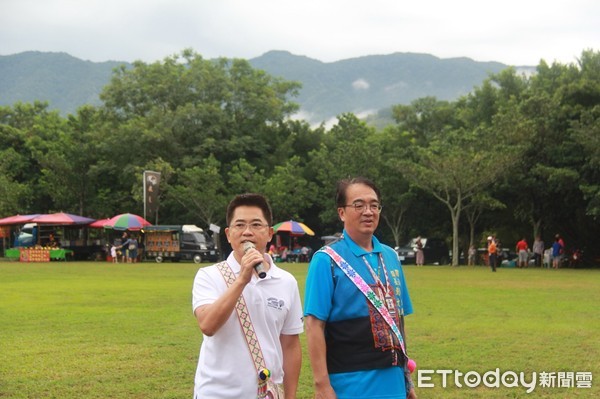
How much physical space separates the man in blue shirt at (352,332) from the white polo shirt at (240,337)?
0.26 metres

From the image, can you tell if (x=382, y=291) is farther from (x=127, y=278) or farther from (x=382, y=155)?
(x=382, y=155)

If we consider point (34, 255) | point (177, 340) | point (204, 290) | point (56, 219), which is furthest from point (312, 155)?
point (204, 290)

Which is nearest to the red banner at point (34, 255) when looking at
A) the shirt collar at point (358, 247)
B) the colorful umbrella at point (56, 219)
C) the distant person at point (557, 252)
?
the colorful umbrella at point (56, 219)

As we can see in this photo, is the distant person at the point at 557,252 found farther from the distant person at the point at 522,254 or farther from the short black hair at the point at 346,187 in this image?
the short black hair at the point at 346,187

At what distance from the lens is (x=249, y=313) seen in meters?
3.33

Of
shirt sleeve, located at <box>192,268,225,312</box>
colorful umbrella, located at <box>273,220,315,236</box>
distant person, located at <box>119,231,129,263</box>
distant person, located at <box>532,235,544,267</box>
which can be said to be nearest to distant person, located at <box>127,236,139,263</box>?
distant person, located at <box>119,231,129,263</box>

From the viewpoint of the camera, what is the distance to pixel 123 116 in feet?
168

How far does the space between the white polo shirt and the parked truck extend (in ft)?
121

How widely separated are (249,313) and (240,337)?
0.36 ft

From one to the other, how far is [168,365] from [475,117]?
3841cm

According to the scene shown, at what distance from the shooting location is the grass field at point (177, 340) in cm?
764

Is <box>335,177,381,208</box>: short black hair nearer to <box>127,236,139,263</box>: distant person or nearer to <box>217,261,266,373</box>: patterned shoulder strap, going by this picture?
<box>217,261,266,373</box>: patterned shoulder strap

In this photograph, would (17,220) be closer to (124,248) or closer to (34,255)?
(34,255)

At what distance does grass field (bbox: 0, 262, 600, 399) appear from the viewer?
764 cm
